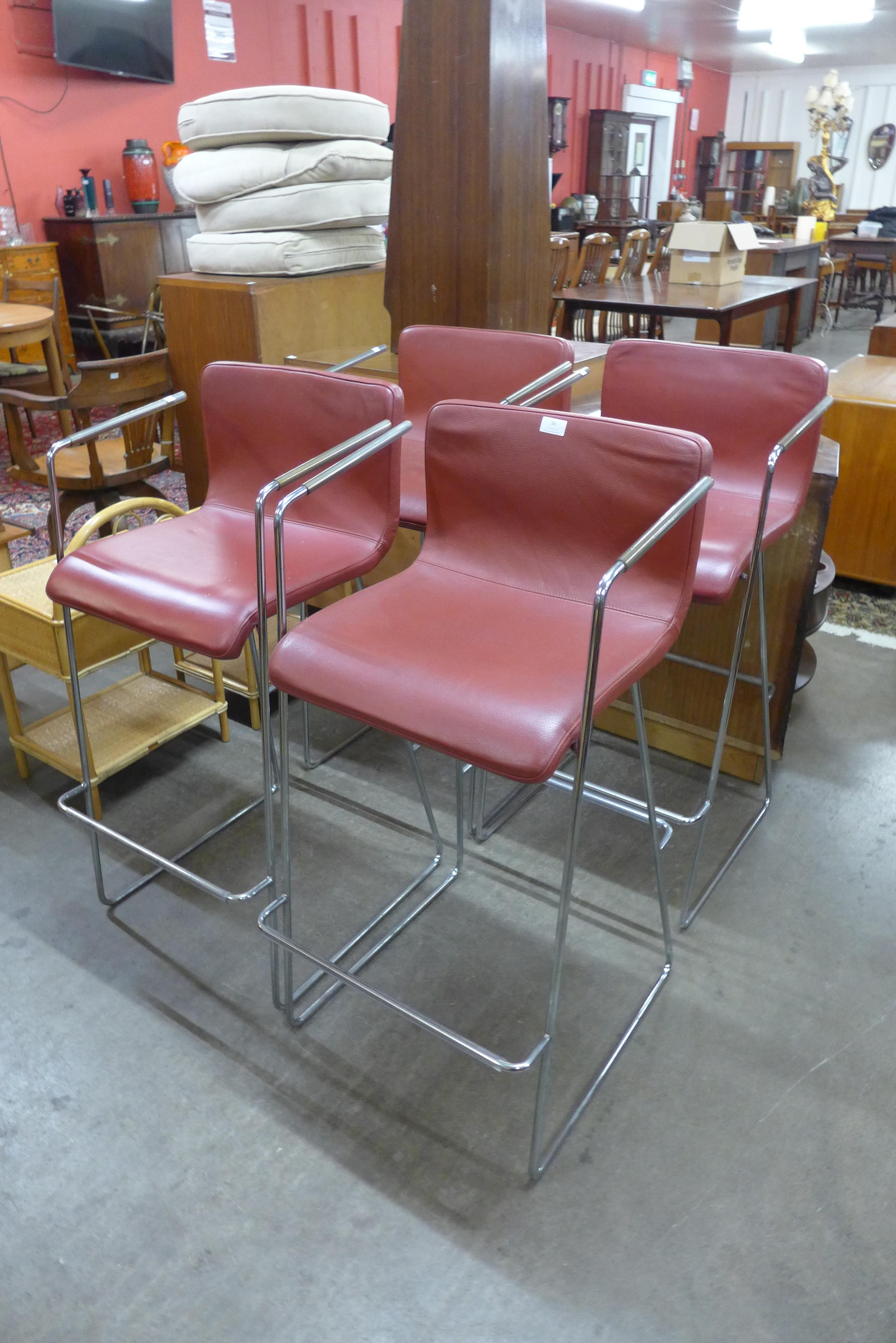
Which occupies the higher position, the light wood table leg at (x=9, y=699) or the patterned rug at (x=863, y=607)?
the light wood table leg at (x=9, y=699)

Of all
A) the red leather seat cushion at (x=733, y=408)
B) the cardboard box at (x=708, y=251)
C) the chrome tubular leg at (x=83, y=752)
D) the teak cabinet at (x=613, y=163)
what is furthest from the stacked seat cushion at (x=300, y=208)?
the teak cabinet at (x=613, y=163)

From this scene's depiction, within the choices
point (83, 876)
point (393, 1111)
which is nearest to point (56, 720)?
point (83, 876)

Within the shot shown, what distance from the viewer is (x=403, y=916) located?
5.68ft

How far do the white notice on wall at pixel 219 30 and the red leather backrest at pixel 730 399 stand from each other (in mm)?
6163

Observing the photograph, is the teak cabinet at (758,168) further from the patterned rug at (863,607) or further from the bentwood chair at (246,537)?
the bentwood chair at (246,537)

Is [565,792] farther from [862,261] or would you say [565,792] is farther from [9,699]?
[862,261]

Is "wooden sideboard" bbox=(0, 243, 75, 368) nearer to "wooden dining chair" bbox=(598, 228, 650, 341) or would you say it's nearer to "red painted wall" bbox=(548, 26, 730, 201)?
"wooden dining chair" bbox=(598, 228, 650, 341)

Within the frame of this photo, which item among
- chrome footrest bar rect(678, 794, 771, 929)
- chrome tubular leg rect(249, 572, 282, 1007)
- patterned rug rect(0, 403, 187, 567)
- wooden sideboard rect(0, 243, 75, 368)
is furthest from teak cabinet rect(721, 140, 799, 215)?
chrome tubular leg rect(249, 572, 282, 1007)

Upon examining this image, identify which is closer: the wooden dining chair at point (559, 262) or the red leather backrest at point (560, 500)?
the red leather backrest at point (560, 500)

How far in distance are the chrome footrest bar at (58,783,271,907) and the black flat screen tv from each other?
5.30 m

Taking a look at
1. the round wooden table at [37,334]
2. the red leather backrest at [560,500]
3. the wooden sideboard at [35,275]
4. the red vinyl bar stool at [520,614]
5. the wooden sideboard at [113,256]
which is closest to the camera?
the red vinyl bar stool at [520,614]

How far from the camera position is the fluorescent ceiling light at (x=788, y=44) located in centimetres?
1072

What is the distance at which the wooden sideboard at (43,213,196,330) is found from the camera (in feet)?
18.6

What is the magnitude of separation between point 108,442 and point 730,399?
246 cm
